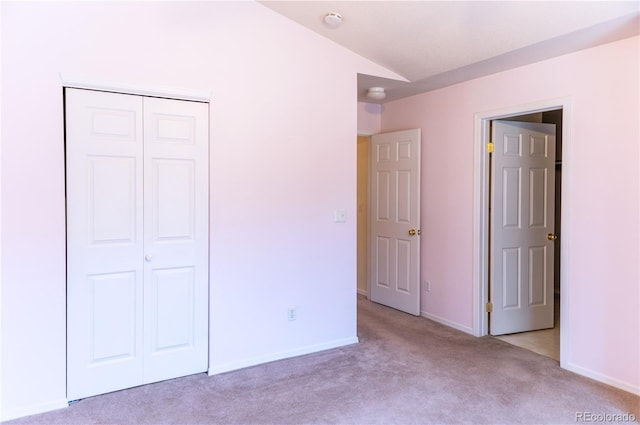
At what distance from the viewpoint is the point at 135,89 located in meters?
2.68

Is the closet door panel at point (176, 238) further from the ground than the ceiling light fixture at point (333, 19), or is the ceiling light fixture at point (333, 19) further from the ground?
the ceiling light fixture at point (333, 19)

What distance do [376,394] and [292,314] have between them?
3.10 feet

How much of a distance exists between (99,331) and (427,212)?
10.4ft

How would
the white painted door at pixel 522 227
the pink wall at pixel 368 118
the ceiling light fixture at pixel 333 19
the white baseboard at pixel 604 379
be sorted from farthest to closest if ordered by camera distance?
the pink wall at pixel 368 118, the white painted door at pixel 522 227, the ceiling light fixture at pixel 333 19, the white baseboard at pixel 604 379

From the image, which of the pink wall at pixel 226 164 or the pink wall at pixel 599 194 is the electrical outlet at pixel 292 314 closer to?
the pink wall at pixel 226 164

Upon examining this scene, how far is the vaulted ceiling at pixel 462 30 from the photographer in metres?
2.50

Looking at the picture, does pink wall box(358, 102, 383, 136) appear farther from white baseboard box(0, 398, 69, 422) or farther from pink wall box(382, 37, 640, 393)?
white baseboard box(0, 398, 69, 422)

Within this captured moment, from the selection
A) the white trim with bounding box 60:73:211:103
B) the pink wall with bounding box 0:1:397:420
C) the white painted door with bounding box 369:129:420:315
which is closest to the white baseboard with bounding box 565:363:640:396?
the white painted door with bounding box 369:129:420:315

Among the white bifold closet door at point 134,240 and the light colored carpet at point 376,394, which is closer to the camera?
the light colored carpet at point 376,394

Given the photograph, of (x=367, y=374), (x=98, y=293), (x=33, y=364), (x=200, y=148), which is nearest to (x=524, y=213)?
(x=367, y=374)

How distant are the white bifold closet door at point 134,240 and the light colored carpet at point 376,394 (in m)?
0.23

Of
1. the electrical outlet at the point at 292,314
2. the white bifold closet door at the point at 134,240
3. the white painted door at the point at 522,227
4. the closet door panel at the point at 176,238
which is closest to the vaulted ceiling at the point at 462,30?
the white painted door at the point at 522,227

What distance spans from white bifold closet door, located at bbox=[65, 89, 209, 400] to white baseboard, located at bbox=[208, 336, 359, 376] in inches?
5.6

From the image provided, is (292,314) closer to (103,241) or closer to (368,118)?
(103,241)
